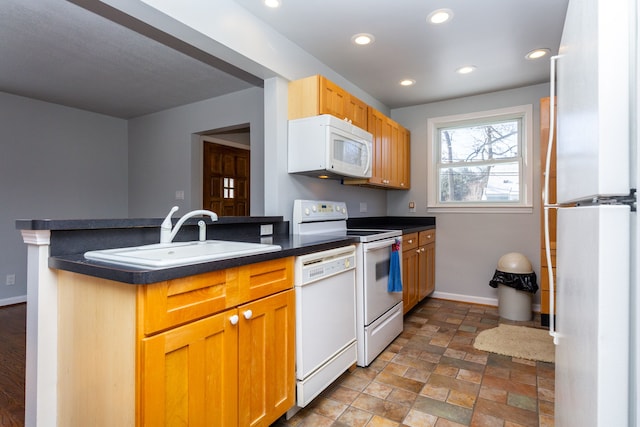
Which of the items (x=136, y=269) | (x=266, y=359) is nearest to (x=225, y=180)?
(x=266, y=359)

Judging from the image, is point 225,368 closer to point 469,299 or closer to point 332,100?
point 332,100

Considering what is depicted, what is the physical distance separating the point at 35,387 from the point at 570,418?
1900mm

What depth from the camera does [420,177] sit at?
4.26 m

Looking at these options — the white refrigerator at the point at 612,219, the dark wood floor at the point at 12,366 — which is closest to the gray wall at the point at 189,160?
the dark wood floor at the point at 12,366

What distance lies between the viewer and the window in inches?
145

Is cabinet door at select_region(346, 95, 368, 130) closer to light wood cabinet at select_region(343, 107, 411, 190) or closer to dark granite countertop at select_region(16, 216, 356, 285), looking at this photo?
light wood cabinet at select_region(343, 107, 411, 190)

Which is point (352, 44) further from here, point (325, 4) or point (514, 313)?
point (514, 313)

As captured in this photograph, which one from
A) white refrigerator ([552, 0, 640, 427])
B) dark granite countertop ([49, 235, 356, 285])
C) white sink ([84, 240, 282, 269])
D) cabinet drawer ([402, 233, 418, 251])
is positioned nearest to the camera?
white refrigerator ([552, 0, 640, 427])

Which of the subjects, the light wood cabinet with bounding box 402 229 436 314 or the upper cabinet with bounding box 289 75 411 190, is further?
the light wood cabinet with bounding box 402 229 436 314

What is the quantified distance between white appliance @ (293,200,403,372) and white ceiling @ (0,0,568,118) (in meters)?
1.37

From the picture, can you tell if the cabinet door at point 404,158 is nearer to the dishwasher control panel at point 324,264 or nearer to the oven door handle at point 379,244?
the oven door handle at point 379,244

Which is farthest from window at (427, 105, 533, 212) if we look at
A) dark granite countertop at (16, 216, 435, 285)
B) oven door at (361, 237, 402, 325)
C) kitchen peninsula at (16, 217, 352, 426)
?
kitchen peninsula at (16, 217, 352, 426)

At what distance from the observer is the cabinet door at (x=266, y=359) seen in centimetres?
142

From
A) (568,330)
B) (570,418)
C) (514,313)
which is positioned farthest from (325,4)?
(514,313)
